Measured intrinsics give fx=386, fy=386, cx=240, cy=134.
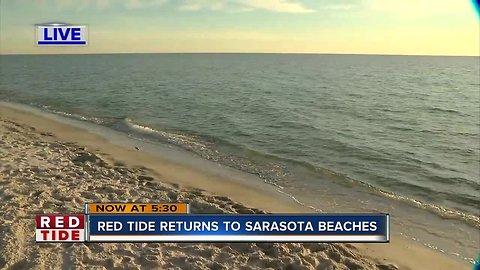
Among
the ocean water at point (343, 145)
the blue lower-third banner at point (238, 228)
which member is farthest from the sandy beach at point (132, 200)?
the ocean water at point (343, 145)

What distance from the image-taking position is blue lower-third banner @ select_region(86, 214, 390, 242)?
18.4ft

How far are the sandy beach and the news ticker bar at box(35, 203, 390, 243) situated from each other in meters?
0.17

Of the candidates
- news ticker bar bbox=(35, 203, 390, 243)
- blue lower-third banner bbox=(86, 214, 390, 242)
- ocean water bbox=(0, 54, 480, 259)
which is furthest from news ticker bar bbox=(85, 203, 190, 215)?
ocean water bbox=(0, 54, 480, 259)

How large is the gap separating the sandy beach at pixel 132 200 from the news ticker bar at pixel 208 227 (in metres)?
0.17

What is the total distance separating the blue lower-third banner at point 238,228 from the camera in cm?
561

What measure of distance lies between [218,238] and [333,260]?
5.91 ft

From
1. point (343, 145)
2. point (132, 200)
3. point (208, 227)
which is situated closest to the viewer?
point (208, 227)

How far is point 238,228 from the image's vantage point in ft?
20.0

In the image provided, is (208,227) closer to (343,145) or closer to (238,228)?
(238,228)

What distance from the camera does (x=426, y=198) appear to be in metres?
9.91

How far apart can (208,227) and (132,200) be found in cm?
256

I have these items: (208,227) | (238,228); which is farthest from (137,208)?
(238,228)

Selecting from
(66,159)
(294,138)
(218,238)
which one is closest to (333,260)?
(218,238)

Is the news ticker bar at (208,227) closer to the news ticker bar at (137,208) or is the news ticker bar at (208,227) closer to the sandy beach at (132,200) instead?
the sandy beach at (132,200)
